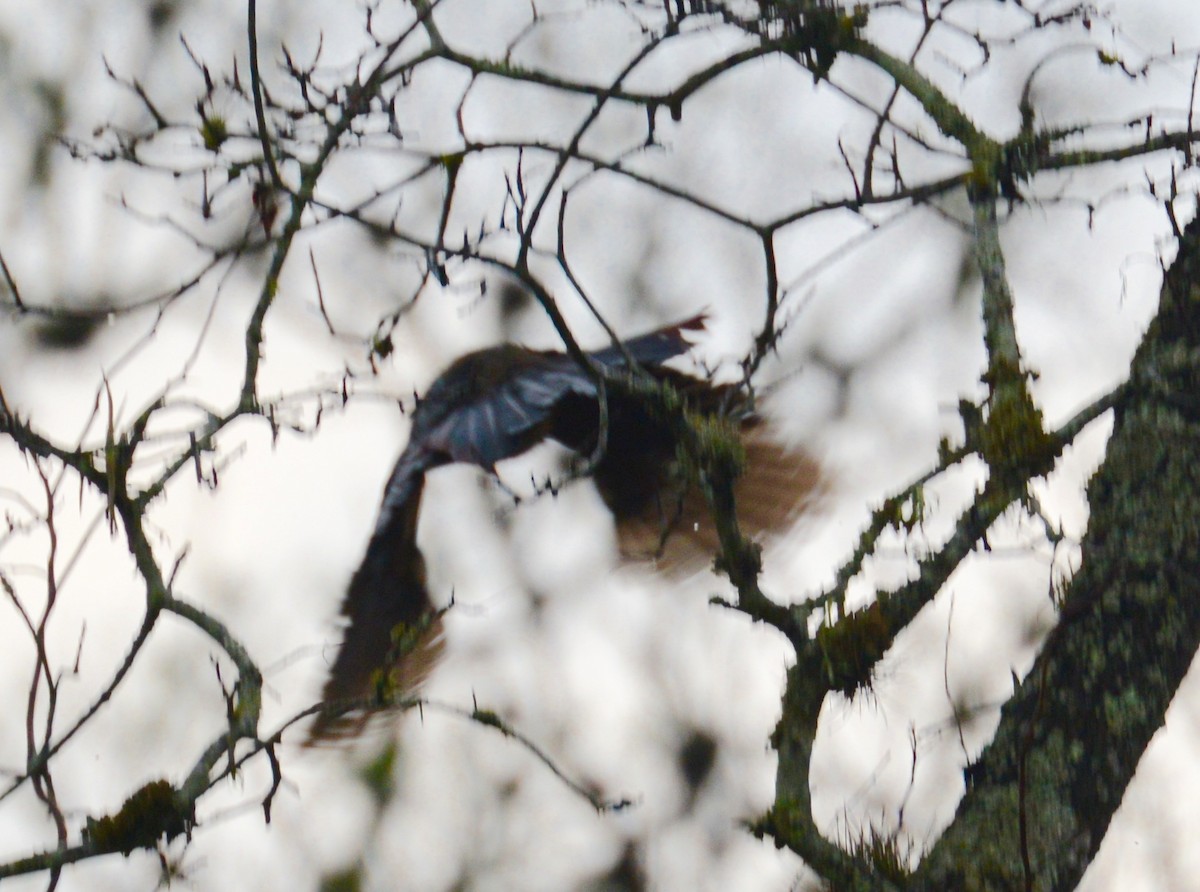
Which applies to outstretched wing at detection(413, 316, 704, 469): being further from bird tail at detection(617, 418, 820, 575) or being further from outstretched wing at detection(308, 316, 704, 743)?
bird tail at detection(617, 418, 820, 575)

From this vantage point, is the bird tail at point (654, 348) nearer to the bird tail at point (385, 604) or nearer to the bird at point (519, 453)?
the bird at point (519, 453)

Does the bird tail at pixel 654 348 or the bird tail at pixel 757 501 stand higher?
the bird tail at pixel 654 348

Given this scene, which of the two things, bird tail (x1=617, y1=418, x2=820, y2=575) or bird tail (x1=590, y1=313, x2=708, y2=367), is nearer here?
bird tail (x1=590, y1=313, x2=708, y2=367)

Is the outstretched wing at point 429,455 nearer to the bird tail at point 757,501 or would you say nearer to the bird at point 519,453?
the bird at point 519,453

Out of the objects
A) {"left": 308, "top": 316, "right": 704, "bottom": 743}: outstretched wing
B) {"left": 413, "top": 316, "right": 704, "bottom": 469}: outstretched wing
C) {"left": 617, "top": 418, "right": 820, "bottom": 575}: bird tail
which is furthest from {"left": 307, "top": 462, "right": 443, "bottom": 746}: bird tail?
{"left": 617, "top": 418, "right": 820, "bottom": 575}: bird tail

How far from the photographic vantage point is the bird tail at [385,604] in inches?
113

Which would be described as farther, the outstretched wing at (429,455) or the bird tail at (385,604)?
the bird tail at (385,604)

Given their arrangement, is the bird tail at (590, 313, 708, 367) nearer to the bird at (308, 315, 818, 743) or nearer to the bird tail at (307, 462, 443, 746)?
the bird at (308, 315, 818, 743)

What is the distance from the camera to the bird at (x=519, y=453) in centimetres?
277

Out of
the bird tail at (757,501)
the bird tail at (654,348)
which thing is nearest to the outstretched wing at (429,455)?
the bird tail at (654,348)

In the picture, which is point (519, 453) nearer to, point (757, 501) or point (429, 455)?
point (429, 455)

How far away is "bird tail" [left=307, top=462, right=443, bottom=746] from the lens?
288 centimetres

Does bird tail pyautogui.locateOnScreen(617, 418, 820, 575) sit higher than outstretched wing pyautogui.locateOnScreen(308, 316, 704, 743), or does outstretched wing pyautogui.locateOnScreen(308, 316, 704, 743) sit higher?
→ outstretched wing pyautogui.locateOnScreen(308, 316, 704, 743)

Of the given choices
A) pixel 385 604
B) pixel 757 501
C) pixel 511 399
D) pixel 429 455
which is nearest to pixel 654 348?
pixel 511 399
